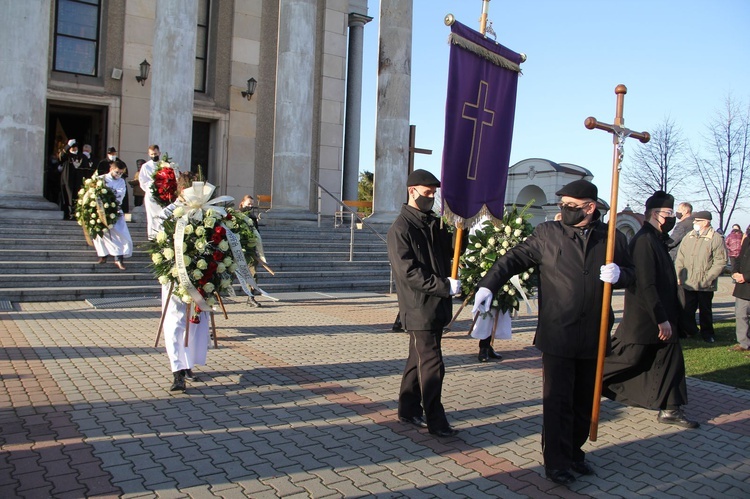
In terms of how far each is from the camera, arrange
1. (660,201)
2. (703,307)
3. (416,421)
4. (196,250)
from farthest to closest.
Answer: (703,307) < (196,250) < (660,201) < (416,421)

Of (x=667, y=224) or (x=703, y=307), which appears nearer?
(x=667, y=224)

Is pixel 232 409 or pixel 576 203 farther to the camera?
pixel 232 409

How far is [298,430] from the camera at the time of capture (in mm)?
5742

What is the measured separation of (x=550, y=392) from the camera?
16.1 feet

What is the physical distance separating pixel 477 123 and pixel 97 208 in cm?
938

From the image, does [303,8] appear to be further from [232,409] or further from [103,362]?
[232,409]

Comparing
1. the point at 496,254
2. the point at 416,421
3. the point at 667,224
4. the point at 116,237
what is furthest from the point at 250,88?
the point at 416,421

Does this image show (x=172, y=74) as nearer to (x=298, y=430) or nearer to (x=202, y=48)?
(x=202, y=48)

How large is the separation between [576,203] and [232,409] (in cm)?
359

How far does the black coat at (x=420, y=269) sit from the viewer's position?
5.61m

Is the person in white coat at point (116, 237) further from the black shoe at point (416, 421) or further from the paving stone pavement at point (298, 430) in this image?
the black shoe at point (416, 421)

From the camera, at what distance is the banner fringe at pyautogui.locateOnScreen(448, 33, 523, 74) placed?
247 inches

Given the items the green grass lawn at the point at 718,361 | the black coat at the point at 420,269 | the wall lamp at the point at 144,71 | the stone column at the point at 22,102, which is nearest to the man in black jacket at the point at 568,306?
the black coat at the point at 420,269

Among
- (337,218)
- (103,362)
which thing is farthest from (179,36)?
(103,362)
